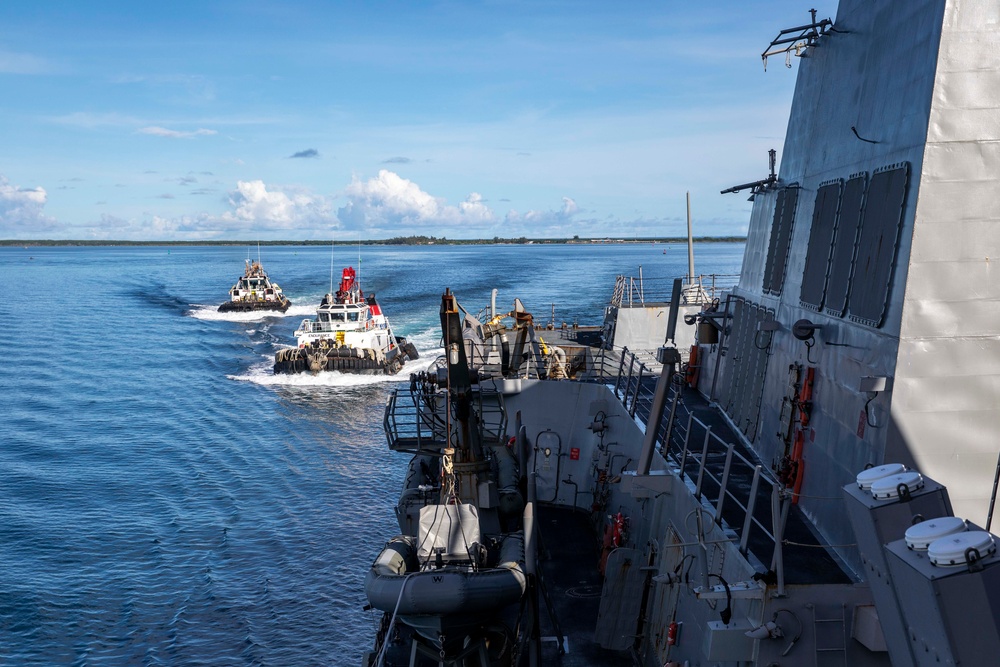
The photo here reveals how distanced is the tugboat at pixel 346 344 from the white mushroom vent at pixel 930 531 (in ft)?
149

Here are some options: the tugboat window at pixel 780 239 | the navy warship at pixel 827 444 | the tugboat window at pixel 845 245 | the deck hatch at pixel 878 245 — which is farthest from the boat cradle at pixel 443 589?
the deck hatch at pixel 878 245

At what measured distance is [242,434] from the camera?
117 feet

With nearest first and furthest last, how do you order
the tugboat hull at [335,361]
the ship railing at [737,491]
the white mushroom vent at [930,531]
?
1. the white mushroom vent at [930,531]
2. the ship railing at [737,491]
3. the tugboat hull at [335,361]

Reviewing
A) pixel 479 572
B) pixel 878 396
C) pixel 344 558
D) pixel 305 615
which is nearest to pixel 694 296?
pixel 344 558

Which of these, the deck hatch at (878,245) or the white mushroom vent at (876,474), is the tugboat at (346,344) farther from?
the white mushroom vent at (876,474)

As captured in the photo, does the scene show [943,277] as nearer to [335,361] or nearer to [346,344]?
[335,361]

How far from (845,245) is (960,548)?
526 cm

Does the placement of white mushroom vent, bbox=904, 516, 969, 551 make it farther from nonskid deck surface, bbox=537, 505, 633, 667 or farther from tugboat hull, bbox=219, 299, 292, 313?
tugboat hull, bbox=219, 299, 292, 313

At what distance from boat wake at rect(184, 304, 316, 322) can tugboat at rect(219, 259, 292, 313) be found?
54cm

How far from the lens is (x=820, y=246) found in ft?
32.9

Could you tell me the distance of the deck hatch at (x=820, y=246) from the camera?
9688 mm

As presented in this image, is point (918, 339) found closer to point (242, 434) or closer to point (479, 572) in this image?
point (479, 572)

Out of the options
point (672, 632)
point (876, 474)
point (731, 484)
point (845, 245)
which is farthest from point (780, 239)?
point (876, 474)

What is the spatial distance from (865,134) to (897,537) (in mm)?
Answer: 5322
